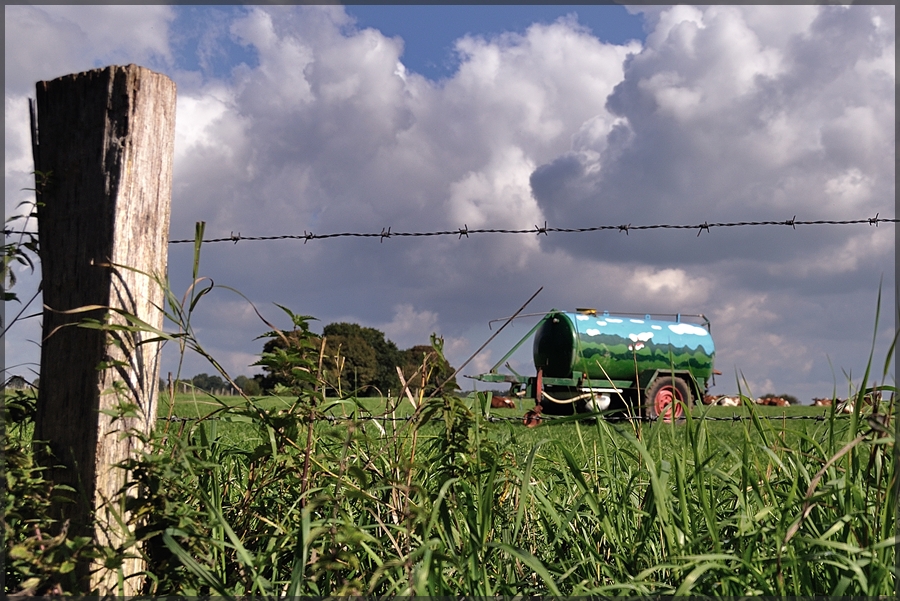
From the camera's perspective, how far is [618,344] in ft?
49.7

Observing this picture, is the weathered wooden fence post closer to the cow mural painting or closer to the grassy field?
the grassy field

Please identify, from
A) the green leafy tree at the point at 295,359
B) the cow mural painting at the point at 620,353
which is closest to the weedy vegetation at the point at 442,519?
the green leafy tree at the point at 295,359

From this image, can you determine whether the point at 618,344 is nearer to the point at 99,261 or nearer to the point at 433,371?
the point at 433,371

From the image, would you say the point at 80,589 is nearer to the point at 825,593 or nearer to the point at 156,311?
the point at 156,311

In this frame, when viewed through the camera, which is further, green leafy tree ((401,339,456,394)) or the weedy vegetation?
green leafy tree ((401,339,456,394))

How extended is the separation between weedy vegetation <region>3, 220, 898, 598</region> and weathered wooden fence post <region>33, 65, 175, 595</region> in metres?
0.09

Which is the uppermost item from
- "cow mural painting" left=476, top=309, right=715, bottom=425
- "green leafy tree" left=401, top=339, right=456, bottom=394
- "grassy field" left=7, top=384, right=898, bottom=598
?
"cow mural painting" left=476, top=309, right=715, bottom=425

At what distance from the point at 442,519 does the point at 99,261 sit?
1266 millimetres

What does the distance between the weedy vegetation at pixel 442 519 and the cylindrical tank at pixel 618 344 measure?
12.3 m

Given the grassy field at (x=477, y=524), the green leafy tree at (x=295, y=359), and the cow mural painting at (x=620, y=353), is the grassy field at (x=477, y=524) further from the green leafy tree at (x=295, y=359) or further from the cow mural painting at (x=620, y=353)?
the cow mural painting at (x=620, y=353)

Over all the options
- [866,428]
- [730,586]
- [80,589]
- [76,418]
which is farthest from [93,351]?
[866,428]

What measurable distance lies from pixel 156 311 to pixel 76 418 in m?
0.38

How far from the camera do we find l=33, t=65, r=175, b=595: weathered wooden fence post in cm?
209

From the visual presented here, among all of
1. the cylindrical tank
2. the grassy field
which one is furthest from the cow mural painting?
the grassy field
